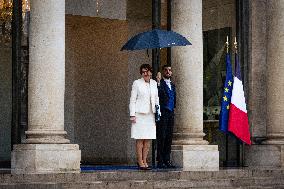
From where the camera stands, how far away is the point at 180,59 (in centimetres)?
2061

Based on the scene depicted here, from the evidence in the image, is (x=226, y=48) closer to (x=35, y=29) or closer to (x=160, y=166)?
(x=160, y=166)

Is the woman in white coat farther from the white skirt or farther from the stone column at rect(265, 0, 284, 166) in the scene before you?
the stone column at rect(265, 0, 284, 166)

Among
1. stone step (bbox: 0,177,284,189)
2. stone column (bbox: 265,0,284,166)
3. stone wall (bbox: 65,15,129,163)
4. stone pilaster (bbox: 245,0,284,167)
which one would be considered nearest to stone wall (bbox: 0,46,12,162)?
stone wall (bbox: 65,15,129,163)

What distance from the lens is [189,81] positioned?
20547 millimetres

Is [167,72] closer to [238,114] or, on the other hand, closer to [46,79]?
[238,114]

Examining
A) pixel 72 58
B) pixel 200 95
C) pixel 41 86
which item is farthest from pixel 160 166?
pixel 72 58

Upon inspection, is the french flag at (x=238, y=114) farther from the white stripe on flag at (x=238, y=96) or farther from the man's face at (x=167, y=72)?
the man's face at (x=167, y=72)

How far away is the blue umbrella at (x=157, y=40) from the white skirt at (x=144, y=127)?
1.44m

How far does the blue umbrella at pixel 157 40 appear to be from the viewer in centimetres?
1911

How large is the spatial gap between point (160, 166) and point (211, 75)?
4.14 metres

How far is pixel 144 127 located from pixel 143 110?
36cm

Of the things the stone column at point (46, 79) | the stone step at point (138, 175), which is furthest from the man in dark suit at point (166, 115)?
the stone column at point (46, 79)

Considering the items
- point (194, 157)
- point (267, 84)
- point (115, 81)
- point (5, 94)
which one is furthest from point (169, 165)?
point (115, 81)

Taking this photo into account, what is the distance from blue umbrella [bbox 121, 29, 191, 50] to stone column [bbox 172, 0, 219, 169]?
114cm
